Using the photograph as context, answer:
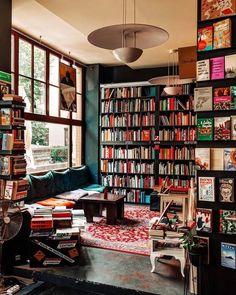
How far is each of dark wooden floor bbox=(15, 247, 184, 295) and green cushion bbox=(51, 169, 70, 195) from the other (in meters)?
2.55

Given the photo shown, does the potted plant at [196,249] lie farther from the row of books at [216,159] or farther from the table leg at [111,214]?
the table leg at [111,214]

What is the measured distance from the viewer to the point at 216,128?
2309 millimetres

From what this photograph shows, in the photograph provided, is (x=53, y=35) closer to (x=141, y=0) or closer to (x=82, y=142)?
(x=141, y=0)

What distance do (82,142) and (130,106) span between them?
149cm

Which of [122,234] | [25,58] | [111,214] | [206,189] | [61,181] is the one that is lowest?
[122,234]

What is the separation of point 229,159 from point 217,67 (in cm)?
72

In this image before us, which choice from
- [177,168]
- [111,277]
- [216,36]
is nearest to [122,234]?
[111,277]

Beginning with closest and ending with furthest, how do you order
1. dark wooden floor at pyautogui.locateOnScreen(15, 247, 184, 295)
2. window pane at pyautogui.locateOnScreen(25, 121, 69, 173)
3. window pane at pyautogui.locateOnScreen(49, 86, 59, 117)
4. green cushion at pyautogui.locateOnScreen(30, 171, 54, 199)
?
1. dark wooden floor at pyautogui.locateOnScreen(15, 247, 184, 295)
2. green cushion at pyautogui.locateOnScreen(30, 171, 54, 199)
3. window pane at pyautogui.locateOnScreen(25, 121, 69, 173)
4. window pane at pyautogui.locateOnScreen(49, 86, 59, 117)

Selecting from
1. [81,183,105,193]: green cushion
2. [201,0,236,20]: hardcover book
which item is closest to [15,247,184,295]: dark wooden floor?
[201,0,236,20]: hardcover book

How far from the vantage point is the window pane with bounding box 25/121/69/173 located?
543 centimetres

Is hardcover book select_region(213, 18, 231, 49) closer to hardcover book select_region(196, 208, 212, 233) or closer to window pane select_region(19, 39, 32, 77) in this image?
hardcover book select_region(196, 208, 212, 233)

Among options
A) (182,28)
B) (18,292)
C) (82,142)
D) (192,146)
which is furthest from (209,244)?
(82,142)

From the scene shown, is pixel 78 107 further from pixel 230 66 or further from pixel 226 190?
pixel 226 190

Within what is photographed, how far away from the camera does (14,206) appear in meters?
2.84
